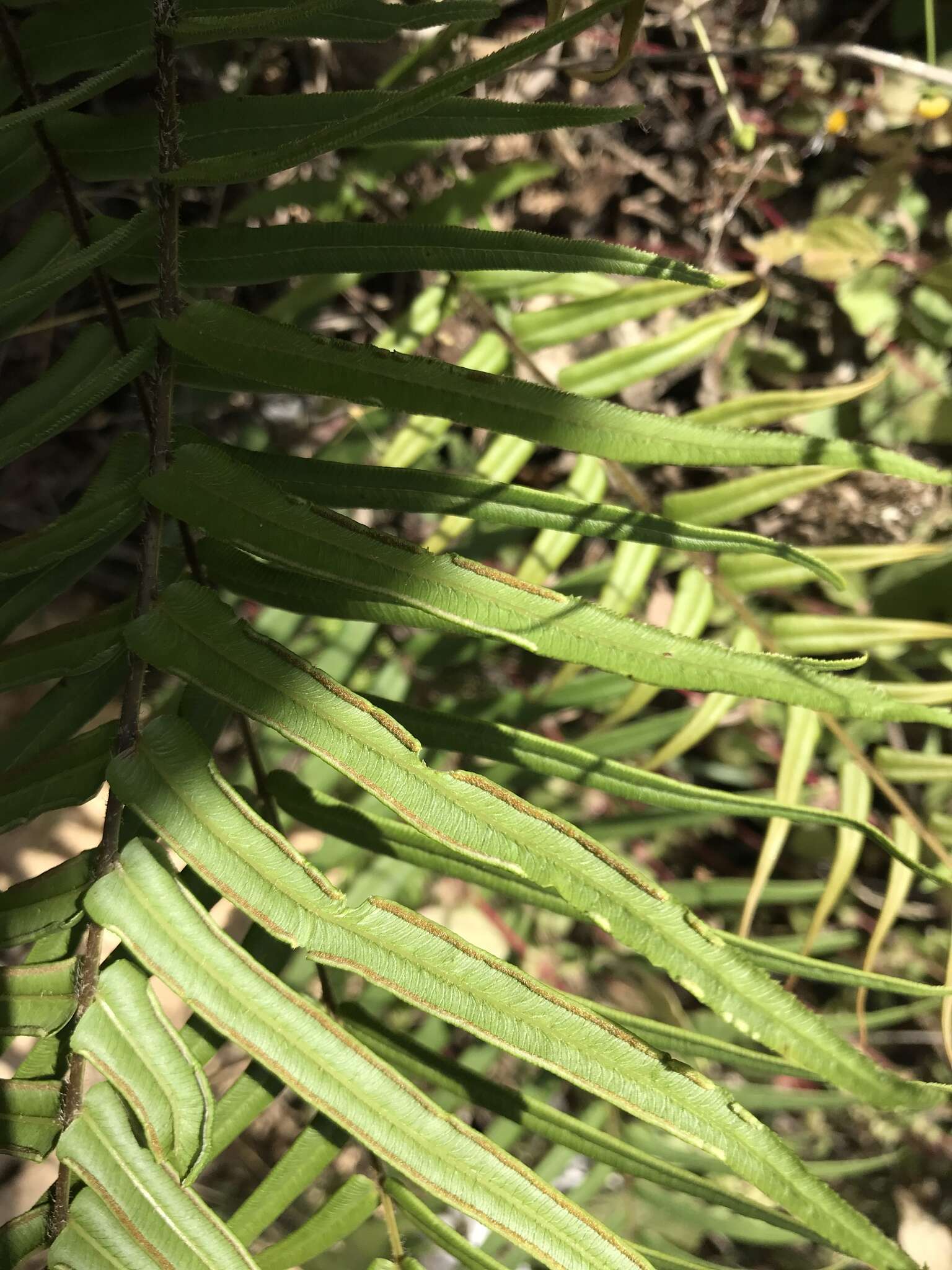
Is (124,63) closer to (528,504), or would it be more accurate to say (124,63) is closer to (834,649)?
(528,504)

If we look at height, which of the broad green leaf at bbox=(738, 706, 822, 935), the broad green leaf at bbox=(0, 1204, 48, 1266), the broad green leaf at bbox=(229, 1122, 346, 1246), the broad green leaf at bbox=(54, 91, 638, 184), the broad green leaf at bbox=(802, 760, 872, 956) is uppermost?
the broad green leaf at bbox=(54, 91, 638, 184)

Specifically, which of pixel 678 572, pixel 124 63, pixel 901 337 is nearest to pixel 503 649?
pixel 678 572

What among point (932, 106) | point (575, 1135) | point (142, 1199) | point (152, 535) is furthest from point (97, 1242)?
point (932, 106)

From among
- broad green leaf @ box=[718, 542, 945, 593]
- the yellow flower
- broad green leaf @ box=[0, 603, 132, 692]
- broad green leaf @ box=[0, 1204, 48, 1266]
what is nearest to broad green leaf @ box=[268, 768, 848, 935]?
broad green leaf @ box=[0, 603, 132, 692]

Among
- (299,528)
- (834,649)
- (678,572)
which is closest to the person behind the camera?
(299,528)

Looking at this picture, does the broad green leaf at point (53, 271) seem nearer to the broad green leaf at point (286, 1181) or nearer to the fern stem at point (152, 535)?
the fern stem at point (152, 535)

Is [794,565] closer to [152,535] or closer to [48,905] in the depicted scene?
[152,535]

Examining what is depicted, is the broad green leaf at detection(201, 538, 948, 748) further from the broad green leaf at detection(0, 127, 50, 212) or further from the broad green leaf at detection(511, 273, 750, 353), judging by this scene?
the broad green leaf at detection(511, 273, 750, 353)

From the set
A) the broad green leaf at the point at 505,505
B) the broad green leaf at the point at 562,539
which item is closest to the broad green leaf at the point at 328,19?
the broad green leaf at the point at 505,505
